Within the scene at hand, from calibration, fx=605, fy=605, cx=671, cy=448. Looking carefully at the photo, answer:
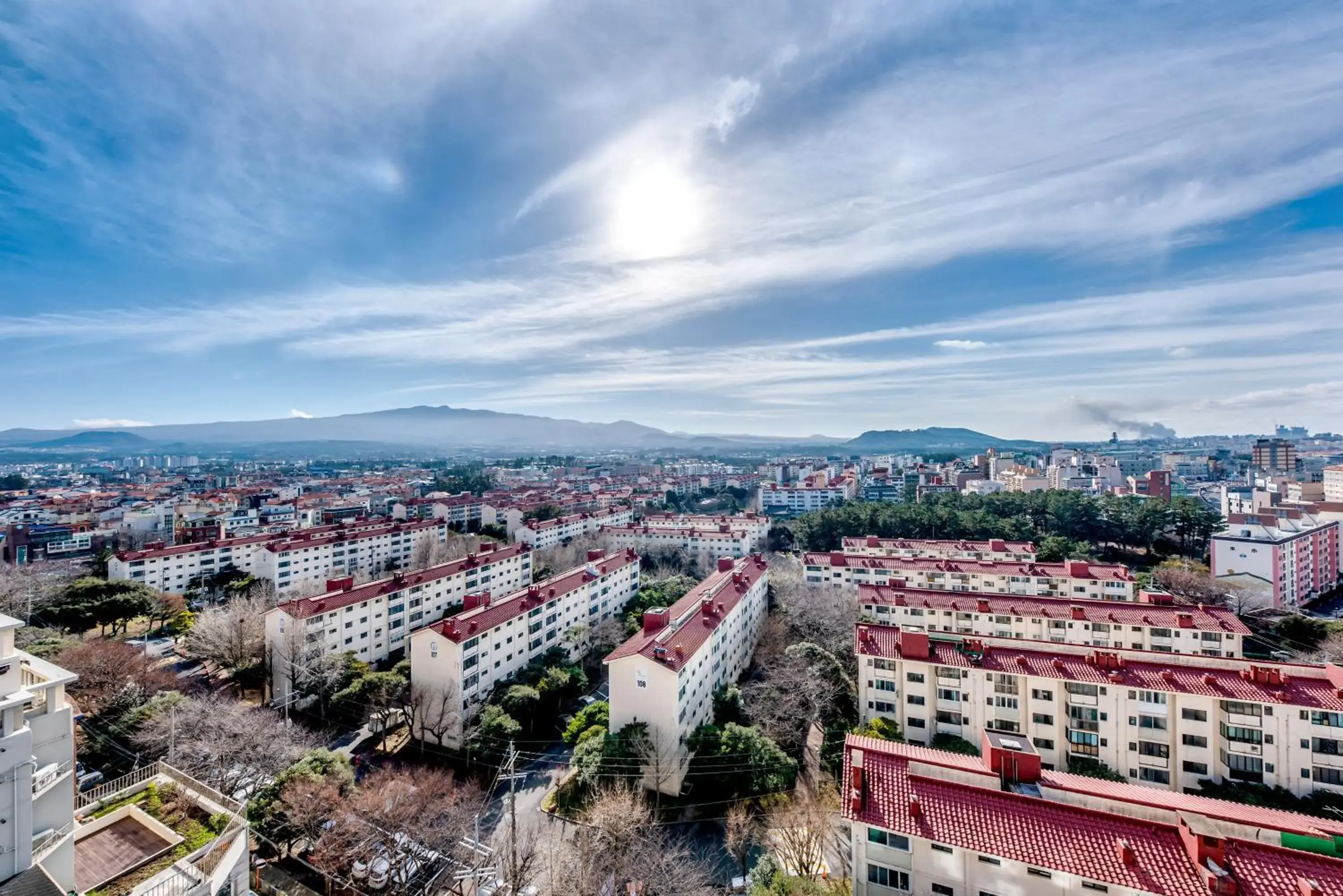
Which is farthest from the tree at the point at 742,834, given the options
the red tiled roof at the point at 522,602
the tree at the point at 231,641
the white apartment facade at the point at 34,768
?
the tree at the point at 231,641

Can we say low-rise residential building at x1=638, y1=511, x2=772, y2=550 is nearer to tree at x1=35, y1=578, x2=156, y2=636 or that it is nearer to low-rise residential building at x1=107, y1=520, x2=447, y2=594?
low-rise residential building at x1=107, y1=520, x2=447, y2=594

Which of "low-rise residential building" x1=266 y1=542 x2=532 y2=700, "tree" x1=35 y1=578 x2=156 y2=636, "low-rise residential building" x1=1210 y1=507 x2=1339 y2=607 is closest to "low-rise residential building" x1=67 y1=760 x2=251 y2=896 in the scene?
"low-rise residential building" x1=266 y1=542 x2=532 y2=700

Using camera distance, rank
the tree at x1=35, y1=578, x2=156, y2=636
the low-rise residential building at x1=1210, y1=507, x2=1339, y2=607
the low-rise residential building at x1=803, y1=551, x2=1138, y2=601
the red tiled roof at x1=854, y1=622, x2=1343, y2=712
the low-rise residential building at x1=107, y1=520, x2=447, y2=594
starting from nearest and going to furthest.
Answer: the red tiled roof at x1=854, y1=622, x2=1343, y2=712 → the tree at x1=35, y1=578, x2=156, y2=636 → the low-rise residential building at x1=803, y1=551, x2=1138, y2=601 → the low-rise residential building at x1=1210, y1=507, x2=1339, y2=607 → the low-rise residential building at x1=107, y1=520, x2=447, y2=594

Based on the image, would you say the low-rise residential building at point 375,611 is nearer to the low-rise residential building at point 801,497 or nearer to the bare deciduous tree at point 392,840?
the bare deciduous tree at point 392,840

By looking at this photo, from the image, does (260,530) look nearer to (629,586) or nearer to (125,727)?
(629,586)

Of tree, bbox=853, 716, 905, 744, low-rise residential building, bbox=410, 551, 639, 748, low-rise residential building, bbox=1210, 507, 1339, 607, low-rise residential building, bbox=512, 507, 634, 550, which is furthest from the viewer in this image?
low-rise residential building, bbox=512, 507, 634, 550
